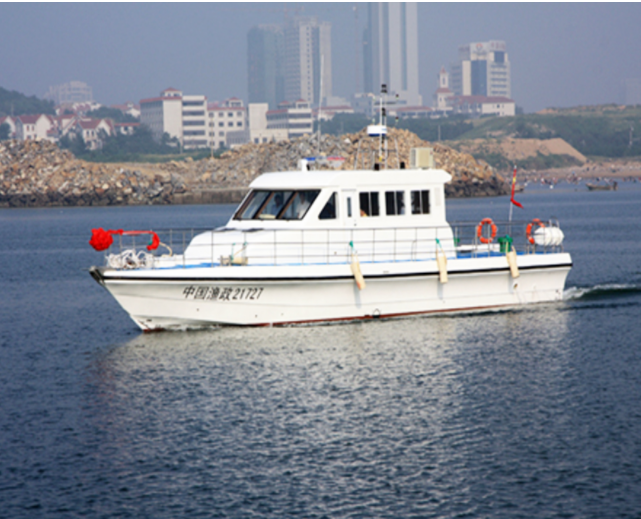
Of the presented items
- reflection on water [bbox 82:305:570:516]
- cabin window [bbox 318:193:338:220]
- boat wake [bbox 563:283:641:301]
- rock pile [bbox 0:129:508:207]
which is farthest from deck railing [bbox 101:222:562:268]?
rock pile [bbox 0:129:508:207]

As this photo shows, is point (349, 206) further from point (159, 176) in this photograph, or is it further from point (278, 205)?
point (159, 176)

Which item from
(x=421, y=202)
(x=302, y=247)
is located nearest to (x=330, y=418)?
(x=302, y=247)

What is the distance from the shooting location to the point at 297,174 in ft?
73.0

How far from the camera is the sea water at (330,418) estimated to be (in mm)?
11898

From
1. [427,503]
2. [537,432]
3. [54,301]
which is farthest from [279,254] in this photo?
[54,301]

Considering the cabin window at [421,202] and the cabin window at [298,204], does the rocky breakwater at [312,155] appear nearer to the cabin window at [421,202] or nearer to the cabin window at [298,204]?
the cabin window at [421,202]

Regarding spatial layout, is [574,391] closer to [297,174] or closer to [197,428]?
[197,428]

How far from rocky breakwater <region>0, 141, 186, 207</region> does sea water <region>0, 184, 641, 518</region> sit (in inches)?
3481

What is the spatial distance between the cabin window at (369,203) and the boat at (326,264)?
0.03 m

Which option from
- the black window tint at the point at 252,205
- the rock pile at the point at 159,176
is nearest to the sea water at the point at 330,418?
the black window tint at the point at 252,205

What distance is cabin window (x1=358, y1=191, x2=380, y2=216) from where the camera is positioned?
22.3 metres

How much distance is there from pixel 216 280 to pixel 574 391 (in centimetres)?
853

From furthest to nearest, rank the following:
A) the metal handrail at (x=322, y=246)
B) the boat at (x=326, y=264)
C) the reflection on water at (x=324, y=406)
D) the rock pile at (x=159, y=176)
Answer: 1. the rock pile at (x=159, y=176)
2. the metal handrail at (x=322, y=246)
3. the boat at (x=326, y=264)
4. the reflection on water at (x=324, y=406)

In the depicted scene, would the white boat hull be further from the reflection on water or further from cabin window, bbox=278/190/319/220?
cabin window, bbox=278/190/319/220
